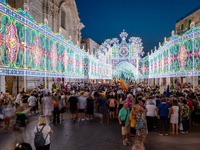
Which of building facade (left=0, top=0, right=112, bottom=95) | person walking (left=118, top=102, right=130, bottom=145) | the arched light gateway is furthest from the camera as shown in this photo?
the arched light gateway

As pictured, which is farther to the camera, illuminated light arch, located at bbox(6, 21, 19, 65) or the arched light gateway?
the arched light gateway

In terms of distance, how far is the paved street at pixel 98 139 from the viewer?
580cm

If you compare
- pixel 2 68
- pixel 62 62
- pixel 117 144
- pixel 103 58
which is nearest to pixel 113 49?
pixel 103 58

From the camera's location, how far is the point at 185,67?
699 inches

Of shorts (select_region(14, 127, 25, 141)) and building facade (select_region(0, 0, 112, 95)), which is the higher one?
building facade (select_region(0, 0, 112, 95))

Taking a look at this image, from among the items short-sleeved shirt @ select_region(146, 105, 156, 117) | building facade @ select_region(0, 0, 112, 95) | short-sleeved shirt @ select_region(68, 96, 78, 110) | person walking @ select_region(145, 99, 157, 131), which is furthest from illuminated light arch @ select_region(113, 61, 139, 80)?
short-sleeved shirt @ select_region(146, 105, 156, 117)

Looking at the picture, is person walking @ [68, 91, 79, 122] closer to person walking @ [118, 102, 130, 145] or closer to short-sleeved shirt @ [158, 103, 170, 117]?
person walking @ [118, 102, 130, 145]

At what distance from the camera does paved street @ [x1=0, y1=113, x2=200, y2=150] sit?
580 centimetres

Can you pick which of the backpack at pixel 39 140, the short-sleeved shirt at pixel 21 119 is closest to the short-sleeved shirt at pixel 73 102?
the short-sleeved shirt at pixel 21 119

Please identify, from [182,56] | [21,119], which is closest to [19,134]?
[21,119]

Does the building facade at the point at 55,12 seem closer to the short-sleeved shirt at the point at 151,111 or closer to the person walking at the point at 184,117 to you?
the short-sleeved shirt at the point at 151,111

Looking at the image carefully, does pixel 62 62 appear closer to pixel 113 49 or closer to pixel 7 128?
pixel 7 128

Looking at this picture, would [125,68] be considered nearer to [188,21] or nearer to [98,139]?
[188,21]

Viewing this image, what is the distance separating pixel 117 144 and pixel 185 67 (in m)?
15.2
